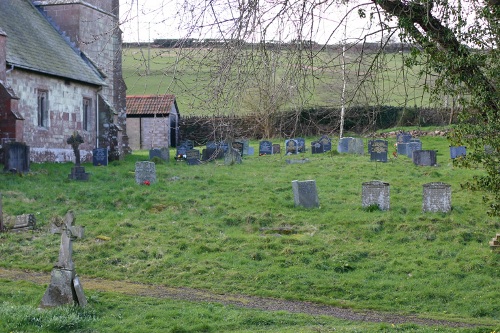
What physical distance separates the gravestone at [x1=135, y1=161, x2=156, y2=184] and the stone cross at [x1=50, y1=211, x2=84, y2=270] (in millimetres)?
11019

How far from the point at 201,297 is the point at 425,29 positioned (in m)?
5.87

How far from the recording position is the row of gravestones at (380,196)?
53.8ft

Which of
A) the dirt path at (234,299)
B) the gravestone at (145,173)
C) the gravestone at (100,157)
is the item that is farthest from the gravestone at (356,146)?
the dirt path at (234,299)

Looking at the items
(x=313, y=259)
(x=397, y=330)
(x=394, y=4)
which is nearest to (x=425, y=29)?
(x=394, y=4)

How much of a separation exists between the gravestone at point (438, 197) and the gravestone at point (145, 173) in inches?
346

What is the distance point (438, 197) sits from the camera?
1642cm

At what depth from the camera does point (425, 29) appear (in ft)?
24.7

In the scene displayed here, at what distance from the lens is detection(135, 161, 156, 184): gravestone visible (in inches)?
839

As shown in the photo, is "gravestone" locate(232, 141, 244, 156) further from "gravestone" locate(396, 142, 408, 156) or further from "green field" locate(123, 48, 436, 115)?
"green field" locate(123, 48, 436, 115)

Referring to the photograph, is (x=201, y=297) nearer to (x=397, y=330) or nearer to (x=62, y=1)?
(x=397, y=330)

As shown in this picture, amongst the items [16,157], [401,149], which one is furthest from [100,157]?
[401,149]

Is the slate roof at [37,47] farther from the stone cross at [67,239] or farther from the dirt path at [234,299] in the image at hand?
the stone cross at [67,239]

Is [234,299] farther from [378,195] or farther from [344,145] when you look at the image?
[344,145]

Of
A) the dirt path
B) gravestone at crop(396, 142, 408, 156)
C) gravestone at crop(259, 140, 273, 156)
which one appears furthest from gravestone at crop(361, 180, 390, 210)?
gravestone at crop(259, 140, 273, 156)
